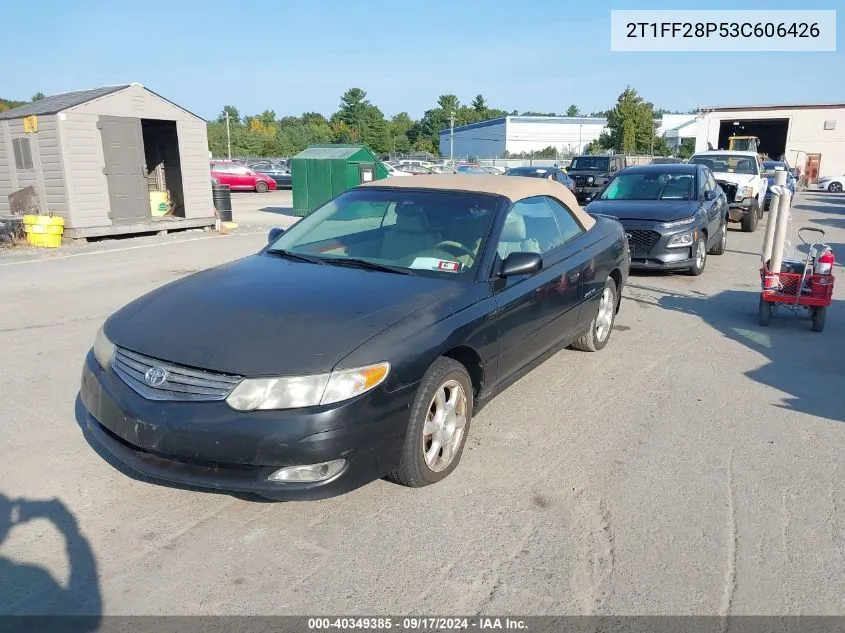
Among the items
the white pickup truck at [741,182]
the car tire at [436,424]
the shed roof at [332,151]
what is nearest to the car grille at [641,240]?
the car tire at [436,424]

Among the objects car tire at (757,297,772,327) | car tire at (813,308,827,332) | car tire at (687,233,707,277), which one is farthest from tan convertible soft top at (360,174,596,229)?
car tire at (687,233,707,277)

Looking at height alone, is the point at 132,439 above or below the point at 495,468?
above

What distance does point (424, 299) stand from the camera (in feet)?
11.6

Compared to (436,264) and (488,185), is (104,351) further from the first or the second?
(488,185)

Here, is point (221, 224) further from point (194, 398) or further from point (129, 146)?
point (194, 398)

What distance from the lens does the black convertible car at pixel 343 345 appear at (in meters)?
2.89

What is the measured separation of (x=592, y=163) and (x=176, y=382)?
998 inches

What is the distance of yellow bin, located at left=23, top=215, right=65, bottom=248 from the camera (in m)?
12.4

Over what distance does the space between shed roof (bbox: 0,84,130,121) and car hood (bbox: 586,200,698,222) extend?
998cm

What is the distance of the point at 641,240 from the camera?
365 inches

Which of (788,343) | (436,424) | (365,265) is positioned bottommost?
(788,343)

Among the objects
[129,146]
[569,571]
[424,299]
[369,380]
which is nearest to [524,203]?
Result: [424,299]

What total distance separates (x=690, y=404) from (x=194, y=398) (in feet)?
11.6

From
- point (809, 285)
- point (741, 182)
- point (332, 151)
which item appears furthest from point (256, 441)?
point (332, 151)
